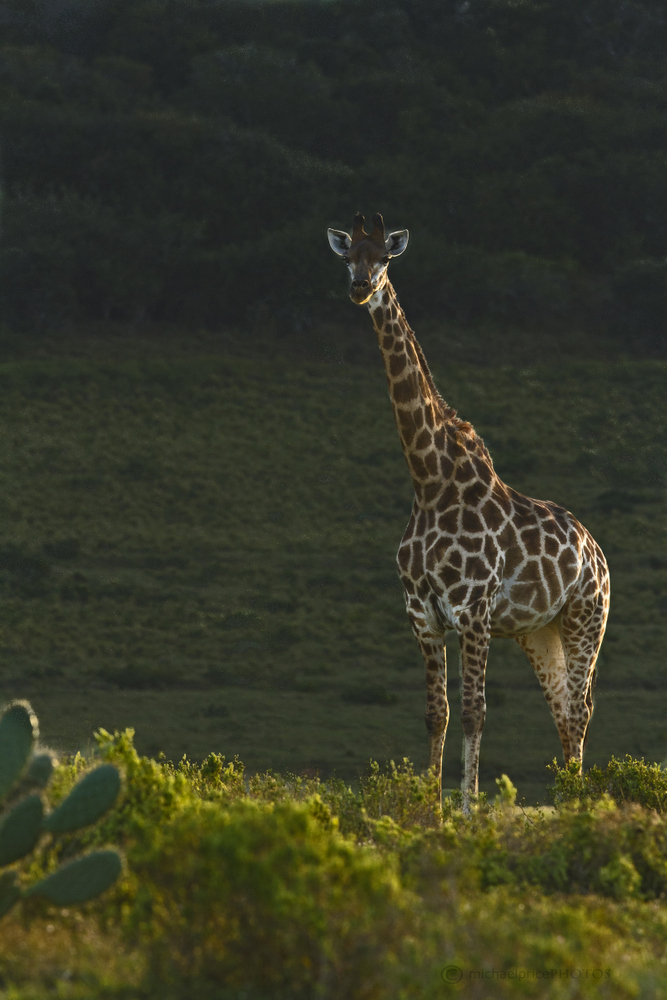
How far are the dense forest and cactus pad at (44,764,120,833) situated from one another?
3818 centimetres

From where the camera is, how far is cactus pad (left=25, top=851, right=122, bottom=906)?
5.25m

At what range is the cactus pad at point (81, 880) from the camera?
207 inches

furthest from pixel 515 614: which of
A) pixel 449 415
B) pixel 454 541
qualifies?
pixel 449 415

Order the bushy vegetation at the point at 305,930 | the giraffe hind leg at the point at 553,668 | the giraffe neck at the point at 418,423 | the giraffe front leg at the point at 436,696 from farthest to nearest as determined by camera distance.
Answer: the giraffe hind leg at the point at 553,668 < the giraffe neck at the point at 418,423 < the giraffe front leg at the point at 436,696 < the bushy vegetation at the point at 305,930

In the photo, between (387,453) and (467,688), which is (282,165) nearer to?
(387,453)

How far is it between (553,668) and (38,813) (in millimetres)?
5912

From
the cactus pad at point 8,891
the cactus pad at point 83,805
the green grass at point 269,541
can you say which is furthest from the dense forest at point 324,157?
the cactus pad at point 8,891

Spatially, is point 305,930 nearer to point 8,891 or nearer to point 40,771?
point 8,891

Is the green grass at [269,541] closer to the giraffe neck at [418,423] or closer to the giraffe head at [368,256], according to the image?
the giraffe neck at [418,423]

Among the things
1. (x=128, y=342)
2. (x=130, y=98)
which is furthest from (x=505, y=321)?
(x=130, y=98)

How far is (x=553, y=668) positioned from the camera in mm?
10484

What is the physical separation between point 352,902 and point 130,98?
1935 inches

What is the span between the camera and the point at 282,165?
155 ft

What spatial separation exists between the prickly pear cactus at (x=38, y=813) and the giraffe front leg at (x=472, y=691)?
3.54m
